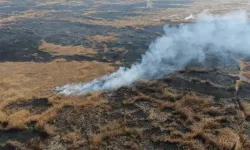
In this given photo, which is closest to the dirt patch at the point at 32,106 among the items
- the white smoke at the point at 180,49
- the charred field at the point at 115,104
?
the charred field at the point at 115,104

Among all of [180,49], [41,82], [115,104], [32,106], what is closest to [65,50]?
[41,82]

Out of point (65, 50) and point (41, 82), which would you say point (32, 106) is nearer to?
point (41, 82)

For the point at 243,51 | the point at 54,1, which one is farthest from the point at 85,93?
the point at 54,1

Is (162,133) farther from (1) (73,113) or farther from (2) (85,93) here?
(2) (85,93)

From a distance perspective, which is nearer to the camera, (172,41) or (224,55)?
(224,55)

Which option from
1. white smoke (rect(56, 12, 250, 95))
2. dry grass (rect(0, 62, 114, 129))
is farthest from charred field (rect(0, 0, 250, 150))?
white smoke (rect(56, 12, 250, 95))

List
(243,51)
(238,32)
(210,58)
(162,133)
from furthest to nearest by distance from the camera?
(238,32) < (243,51) < (210,58) < (162,133)

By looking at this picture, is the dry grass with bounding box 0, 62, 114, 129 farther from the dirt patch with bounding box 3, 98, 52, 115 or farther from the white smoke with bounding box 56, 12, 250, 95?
the white smoke with bounding box 56, 12, 250, 95
